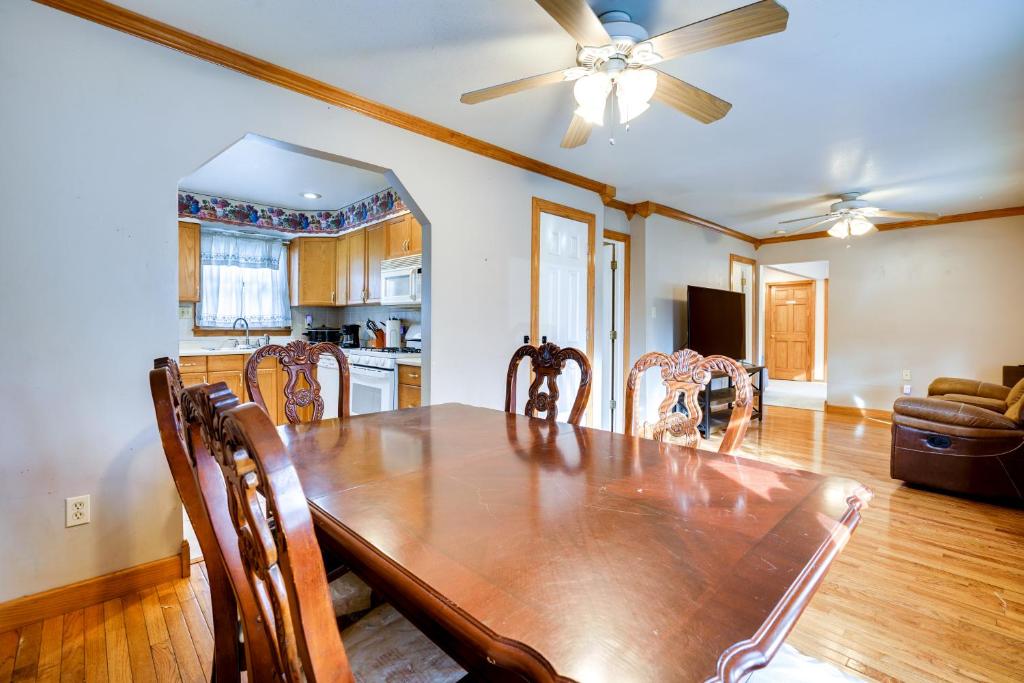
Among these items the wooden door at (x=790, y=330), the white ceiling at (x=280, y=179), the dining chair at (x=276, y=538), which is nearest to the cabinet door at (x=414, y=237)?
the white ceiling at (x=280, y=179)

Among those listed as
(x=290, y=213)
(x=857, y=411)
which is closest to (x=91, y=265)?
(x=290, y=213)

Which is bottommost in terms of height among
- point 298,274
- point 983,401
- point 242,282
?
point 983,401

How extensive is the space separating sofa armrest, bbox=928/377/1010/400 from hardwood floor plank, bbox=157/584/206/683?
571 cm

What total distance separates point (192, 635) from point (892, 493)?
410 cm

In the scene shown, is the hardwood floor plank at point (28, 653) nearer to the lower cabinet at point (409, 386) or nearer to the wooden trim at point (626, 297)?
the lower cabinet at point (409, 386)

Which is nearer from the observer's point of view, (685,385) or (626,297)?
(685,385)

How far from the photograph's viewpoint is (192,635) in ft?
5.45

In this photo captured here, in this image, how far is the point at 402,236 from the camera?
4074 mm

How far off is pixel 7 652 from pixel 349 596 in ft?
4.81

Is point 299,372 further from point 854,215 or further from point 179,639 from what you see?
point 854,215

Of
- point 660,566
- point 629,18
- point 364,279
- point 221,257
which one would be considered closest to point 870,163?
point 629,18

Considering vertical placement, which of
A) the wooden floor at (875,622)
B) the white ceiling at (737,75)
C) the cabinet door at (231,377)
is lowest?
the wooden floor at (875,622)

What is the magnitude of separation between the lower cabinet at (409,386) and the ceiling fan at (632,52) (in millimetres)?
1981

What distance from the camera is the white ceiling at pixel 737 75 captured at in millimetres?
1827
